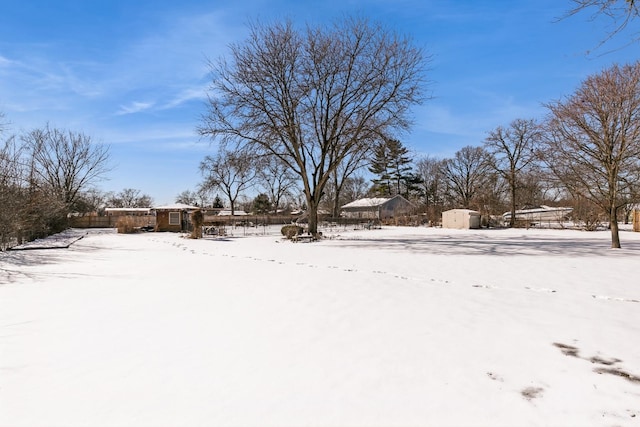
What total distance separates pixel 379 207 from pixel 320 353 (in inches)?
2058

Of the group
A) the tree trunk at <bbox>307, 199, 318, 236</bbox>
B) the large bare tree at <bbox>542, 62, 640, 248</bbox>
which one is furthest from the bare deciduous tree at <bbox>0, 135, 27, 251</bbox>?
the large bare tree at <bbox>542, 62, 640, 248</bbox>

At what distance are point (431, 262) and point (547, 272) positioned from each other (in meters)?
3.09

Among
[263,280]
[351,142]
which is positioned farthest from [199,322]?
[351,142]

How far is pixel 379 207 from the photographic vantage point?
182ft

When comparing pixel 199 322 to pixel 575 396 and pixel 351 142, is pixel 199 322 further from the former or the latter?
pixel 351 142

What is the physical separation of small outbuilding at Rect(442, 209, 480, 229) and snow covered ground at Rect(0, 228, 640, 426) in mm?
28925

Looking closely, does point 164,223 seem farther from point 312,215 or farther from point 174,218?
point 312,215

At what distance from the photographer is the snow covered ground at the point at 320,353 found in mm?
2820

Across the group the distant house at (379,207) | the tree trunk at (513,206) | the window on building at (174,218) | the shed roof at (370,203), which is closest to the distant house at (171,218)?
the window on building at (174,218)

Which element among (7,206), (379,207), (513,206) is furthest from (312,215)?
(379,207)

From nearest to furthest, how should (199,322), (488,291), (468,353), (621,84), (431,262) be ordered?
(468,353)
(199,322)
(488,291)
(431,262)
(621,84)

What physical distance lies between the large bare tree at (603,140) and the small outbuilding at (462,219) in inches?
741

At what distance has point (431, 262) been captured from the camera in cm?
1142

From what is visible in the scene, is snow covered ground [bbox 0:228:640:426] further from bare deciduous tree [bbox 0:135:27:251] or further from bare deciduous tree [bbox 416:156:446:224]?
bare deciduous tree [bbox 416:156:446:224]
